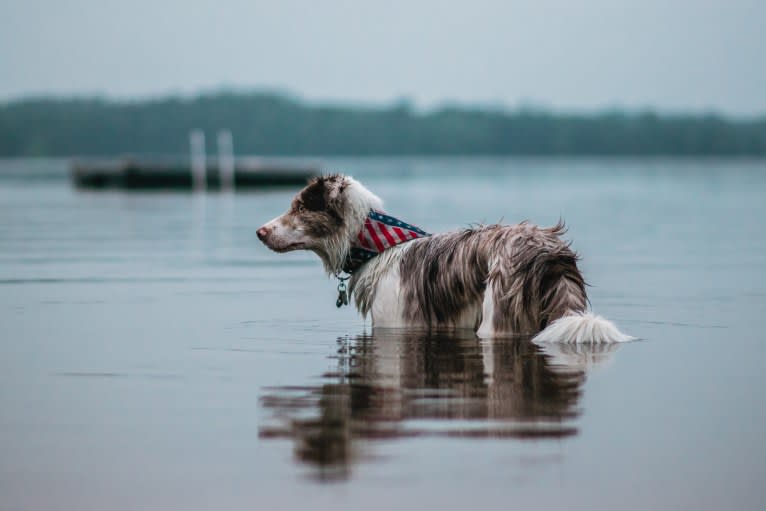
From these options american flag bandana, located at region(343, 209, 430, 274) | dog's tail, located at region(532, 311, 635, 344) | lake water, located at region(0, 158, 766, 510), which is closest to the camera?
lake water, located at region(0, 158, 766, 510)

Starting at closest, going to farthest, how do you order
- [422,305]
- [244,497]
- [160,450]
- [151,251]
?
[244,497]
[160,450]
[422,305]
[151,251]

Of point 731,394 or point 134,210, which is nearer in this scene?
point 731,394

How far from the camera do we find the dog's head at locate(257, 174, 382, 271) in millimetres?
12289

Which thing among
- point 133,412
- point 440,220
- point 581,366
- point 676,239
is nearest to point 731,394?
point 581,366

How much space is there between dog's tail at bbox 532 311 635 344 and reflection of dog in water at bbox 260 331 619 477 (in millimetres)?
74

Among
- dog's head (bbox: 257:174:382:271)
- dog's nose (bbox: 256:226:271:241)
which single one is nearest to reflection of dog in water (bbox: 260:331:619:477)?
dog's head (bbox: 257:174:382:271)

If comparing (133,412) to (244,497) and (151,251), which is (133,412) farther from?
(151,251)

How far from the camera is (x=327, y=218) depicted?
485 inches

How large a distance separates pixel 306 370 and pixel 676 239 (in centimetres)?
1787

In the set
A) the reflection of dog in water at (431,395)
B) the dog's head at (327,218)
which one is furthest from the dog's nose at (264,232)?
the reflection of dog in water at (431,395)

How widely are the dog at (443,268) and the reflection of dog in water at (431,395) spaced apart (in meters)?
0.28

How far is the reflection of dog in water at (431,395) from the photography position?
281 inches

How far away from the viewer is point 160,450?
687 cm

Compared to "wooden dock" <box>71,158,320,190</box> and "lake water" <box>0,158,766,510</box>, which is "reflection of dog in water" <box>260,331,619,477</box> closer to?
"lake water" <box>0,158,766,510</box>
